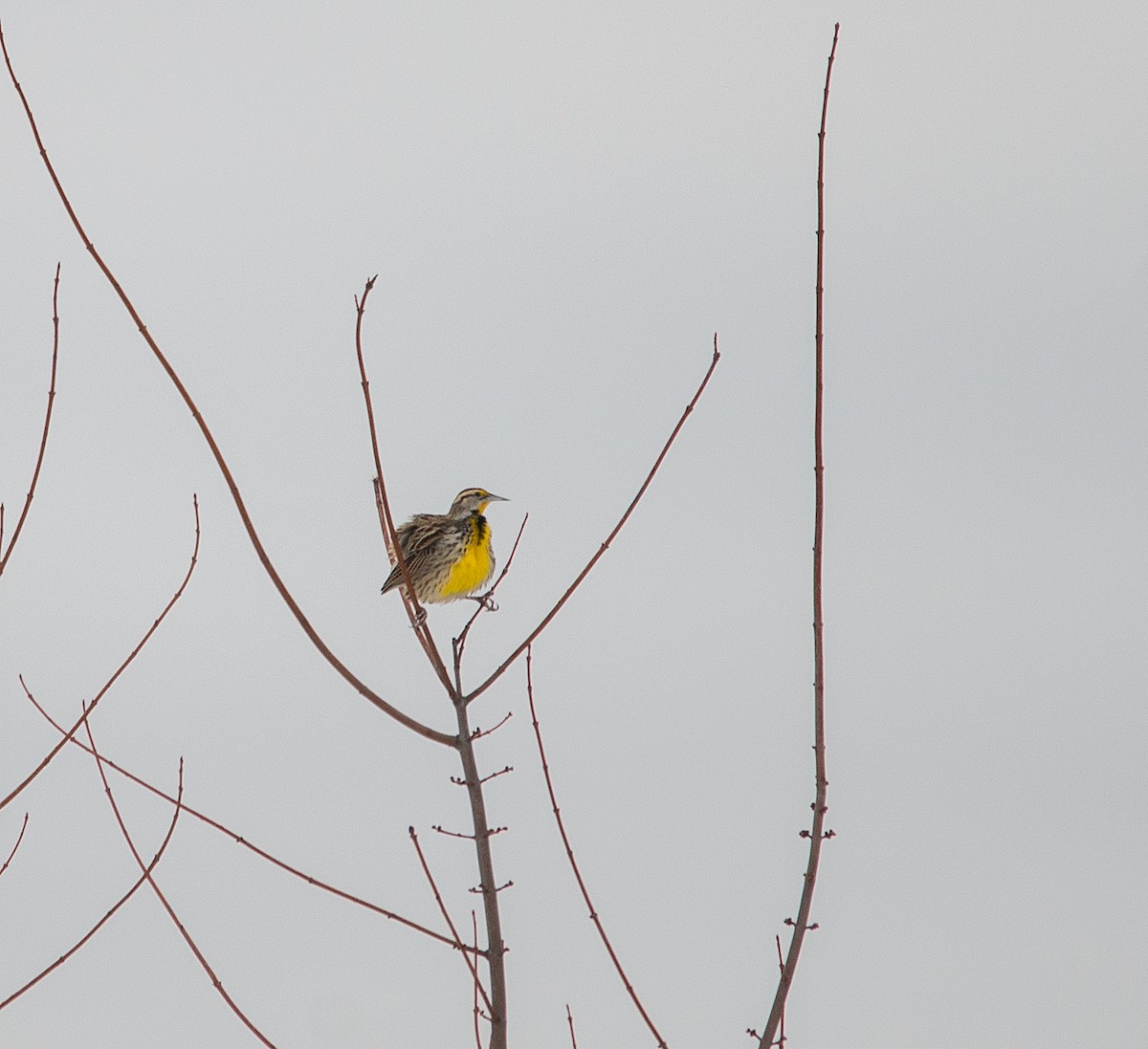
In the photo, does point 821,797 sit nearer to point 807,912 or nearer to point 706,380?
point 807,912

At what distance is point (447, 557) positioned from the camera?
639cm

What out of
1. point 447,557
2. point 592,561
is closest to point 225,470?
point 592,561

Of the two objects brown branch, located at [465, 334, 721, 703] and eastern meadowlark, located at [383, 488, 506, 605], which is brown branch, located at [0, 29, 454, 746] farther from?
eastern meadowlark, located at [383, 488, 506, 605]

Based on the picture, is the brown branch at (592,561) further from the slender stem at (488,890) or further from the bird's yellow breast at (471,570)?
the bird's yellow breast at (471,570)

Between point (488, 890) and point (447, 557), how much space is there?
413 cm

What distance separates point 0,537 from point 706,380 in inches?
55.1

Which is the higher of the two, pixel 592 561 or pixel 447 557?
pixel 447 557

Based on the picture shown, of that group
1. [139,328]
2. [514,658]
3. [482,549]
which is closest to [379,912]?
[514,658]

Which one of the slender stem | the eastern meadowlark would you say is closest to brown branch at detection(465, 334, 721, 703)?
the slender stem

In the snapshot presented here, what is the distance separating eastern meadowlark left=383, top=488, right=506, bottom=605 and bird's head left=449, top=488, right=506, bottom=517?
83 millimetres

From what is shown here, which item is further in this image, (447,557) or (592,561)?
(447,557)

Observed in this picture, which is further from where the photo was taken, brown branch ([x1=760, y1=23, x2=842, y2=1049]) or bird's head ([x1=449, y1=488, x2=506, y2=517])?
bird's head ([x1=449, y1=488, x2=506, y2=517])

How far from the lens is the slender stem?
2.24 m

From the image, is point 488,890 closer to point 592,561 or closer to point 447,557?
point 592,561
